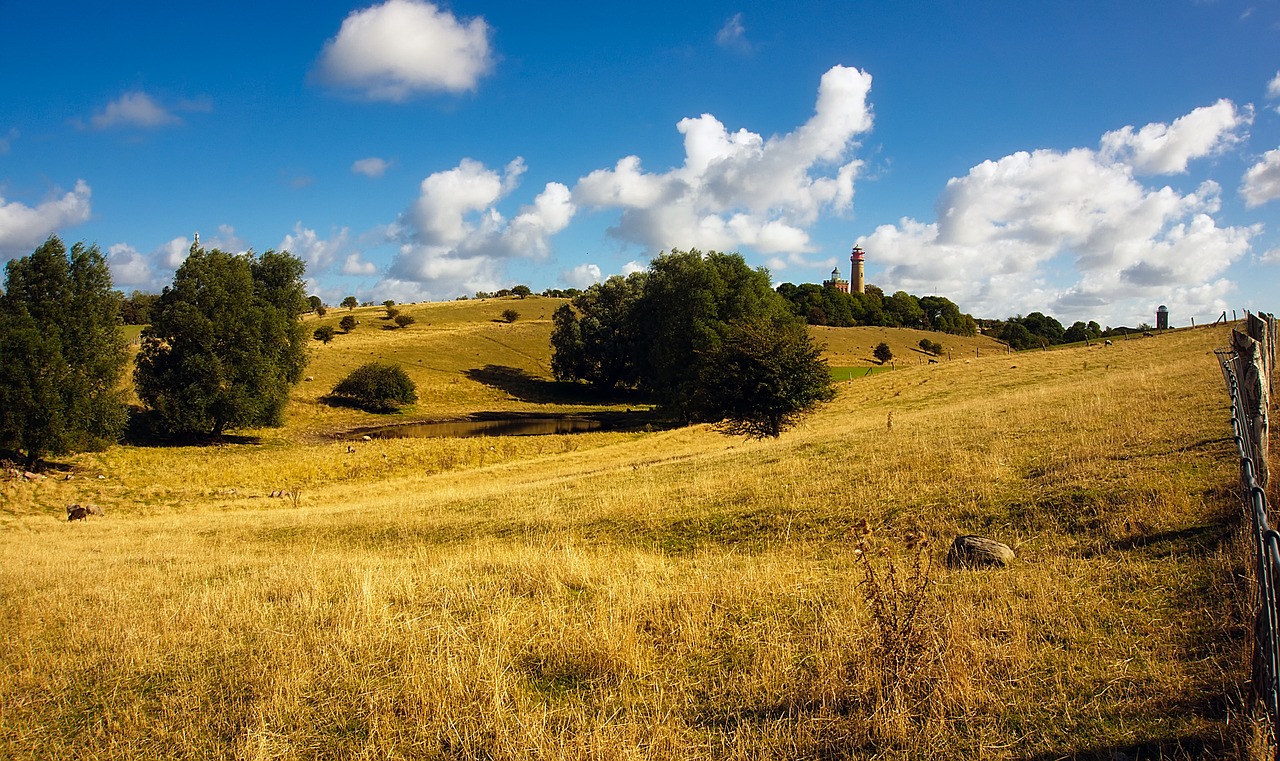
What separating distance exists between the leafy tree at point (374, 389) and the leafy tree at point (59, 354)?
93.2ft

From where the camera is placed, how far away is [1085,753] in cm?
454

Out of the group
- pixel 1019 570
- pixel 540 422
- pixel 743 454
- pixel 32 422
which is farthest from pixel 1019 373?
pixel 32 422

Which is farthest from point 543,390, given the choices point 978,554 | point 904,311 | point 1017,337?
point 904,311

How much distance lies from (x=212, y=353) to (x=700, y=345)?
35.2 meters

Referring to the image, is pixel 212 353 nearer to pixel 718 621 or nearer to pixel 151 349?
pixel 151 349

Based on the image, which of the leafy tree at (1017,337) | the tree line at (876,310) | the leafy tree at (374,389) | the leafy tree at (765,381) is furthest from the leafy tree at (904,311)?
the leafy tree at (765,381)

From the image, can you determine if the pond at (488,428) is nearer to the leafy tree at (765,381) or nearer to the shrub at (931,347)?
the leafy tree at (765,381)

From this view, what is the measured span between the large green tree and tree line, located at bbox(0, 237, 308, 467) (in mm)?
77

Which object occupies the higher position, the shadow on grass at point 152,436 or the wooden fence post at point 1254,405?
the wooden fence post at point 1254,405

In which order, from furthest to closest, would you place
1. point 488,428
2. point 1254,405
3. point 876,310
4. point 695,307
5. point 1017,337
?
1. point 876,310
2. point 1017,337
3. point 488,428
4. point 695,307
5. point 1254,405

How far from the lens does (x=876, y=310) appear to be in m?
153

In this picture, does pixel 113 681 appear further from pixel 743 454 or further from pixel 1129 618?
pixel 743 454

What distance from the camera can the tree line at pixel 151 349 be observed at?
34.6 meters

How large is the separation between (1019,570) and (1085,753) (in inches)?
163
